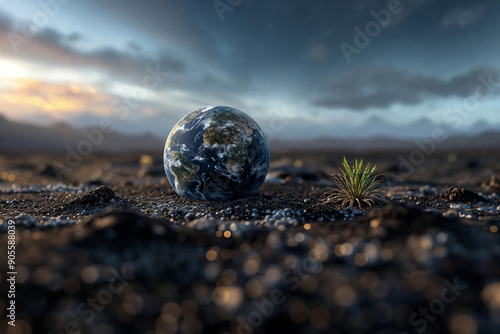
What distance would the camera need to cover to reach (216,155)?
307 inches

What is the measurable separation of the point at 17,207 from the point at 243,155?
7105 millimetres

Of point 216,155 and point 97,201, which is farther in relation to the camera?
point 97,201

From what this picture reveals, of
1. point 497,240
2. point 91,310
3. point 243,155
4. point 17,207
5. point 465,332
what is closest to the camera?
point 465,332

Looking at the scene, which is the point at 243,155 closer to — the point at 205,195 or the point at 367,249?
the point at 205,195

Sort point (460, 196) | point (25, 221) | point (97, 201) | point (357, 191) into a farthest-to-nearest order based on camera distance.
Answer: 1. point (460, 196)
2. point (97, 201)
3. point (357, 191)
4. point (25, 221)

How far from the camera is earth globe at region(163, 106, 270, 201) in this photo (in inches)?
309

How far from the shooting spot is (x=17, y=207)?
8750 mm

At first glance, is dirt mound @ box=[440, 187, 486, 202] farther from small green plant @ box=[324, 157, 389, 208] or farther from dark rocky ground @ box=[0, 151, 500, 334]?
dark rocky ground @ box=[0, 151, 500, 334]

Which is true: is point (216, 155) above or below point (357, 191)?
above

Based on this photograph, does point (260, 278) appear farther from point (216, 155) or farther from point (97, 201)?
point (97, 201)

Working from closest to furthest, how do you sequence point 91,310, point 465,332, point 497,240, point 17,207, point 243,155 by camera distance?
point 465,332 → point 91,310 → point 497,240 → point 243,155 → point 17,207

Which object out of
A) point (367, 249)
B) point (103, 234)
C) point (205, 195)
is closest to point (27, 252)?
point (103, 234)

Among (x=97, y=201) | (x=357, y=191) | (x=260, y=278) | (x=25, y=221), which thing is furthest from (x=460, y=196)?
(x=25, y=221)

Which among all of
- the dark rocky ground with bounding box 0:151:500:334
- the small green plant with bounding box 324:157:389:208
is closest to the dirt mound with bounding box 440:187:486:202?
the small green plant with bounding box 324:157:389:208
